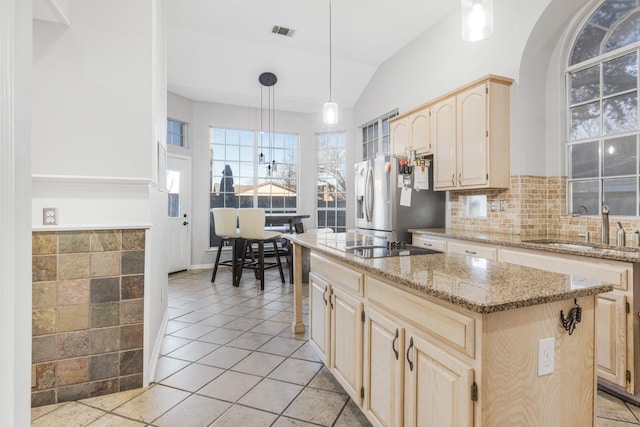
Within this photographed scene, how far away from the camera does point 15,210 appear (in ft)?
2.21

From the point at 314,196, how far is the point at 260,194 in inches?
42.0

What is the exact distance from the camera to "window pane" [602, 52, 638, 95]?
8.54ft

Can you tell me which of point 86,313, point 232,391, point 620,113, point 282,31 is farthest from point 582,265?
point 282,31

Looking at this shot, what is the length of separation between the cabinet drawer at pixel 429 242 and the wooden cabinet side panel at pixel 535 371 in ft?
7.14

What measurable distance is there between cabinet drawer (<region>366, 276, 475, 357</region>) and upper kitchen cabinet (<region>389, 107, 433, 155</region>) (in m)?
2.91

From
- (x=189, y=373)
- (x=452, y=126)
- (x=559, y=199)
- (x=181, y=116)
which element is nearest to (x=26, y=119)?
(x=189, y=373)

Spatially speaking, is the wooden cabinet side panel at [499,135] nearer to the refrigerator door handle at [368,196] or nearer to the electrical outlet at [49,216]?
the refrigerator door handle at [368,196]

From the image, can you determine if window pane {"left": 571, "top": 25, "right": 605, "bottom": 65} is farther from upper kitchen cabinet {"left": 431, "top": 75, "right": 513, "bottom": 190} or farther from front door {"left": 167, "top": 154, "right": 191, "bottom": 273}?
front door {"left": 167, "top": 154, "right": 191, "bottom": 273}

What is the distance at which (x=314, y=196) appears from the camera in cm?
666

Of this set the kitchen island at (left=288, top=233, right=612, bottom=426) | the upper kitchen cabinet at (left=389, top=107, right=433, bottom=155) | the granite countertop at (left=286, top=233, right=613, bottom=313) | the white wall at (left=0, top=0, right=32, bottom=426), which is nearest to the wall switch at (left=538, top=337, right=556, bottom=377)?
the kitchen island at (left=288, top=233, right=612, bottom=426)

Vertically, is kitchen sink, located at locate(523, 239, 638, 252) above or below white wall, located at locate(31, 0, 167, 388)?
below

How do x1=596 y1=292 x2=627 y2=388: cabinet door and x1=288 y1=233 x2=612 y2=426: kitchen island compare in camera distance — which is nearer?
x1=288 y1=233 x2=612 y2=426: kitchen island

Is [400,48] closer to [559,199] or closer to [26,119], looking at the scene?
[559,199]

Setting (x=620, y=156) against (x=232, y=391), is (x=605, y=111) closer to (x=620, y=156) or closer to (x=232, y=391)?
(x=620, y=156)
